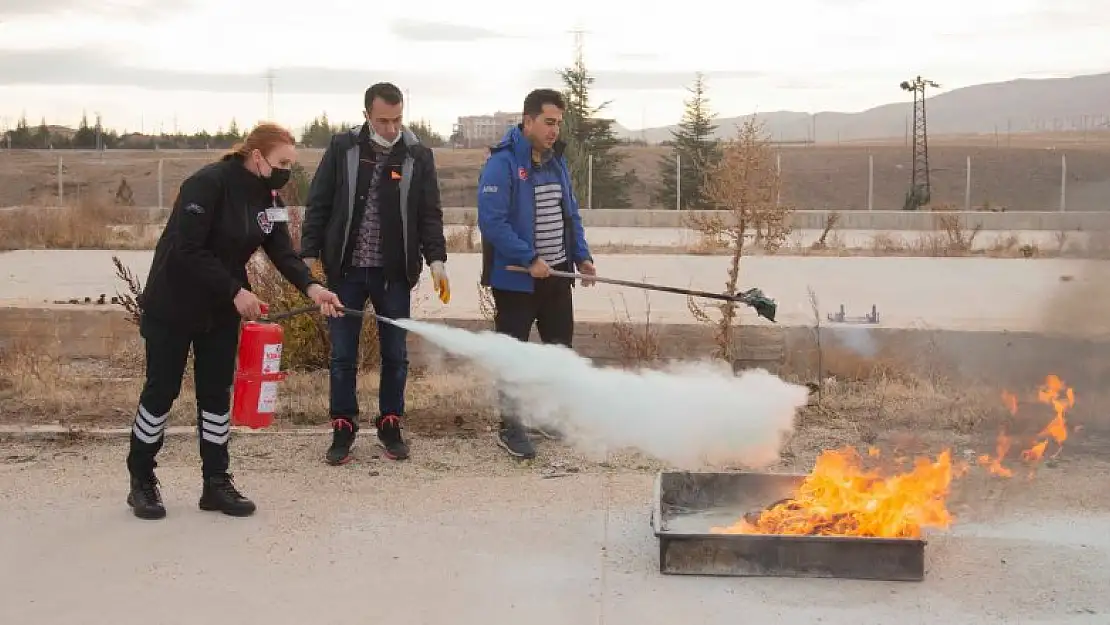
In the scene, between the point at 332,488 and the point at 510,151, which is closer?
the point at 332,488

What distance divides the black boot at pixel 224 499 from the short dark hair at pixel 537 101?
2.50 meters

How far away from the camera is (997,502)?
555 cm

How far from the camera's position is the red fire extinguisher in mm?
5613

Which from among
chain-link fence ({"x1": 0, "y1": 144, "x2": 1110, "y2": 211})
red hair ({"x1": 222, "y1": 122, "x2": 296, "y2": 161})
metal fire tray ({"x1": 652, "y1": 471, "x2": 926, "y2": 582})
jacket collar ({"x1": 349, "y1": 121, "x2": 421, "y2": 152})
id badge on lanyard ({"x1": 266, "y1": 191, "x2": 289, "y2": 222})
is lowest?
metal fire tray ({"x1": 652, "y1": 471, "x2": 926, "y2": 582})

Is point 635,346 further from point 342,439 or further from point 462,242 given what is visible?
point 462,242

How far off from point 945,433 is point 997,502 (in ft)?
4.94

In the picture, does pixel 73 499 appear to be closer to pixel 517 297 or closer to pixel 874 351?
pixel 517 297

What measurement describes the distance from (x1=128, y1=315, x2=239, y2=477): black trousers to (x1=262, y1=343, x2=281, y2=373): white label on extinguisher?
141mm

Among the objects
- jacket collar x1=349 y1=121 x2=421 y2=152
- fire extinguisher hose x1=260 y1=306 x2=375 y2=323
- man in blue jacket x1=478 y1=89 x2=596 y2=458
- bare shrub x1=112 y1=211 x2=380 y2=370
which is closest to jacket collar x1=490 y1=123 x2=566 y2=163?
man in blue jacket x1=478 y1=89 x2=596 y2=458

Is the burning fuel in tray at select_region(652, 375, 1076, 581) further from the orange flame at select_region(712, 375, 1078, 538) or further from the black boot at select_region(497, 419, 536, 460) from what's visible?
the black boot at select_region(497, 419, 536, 460)

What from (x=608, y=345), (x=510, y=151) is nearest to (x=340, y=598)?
(x=510, y=151)

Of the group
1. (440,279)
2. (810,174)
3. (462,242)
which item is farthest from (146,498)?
(810,174)

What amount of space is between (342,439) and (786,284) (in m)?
8.23

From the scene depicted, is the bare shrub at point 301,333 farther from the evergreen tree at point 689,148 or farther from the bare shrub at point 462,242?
the evergreen tree at point 689,148
